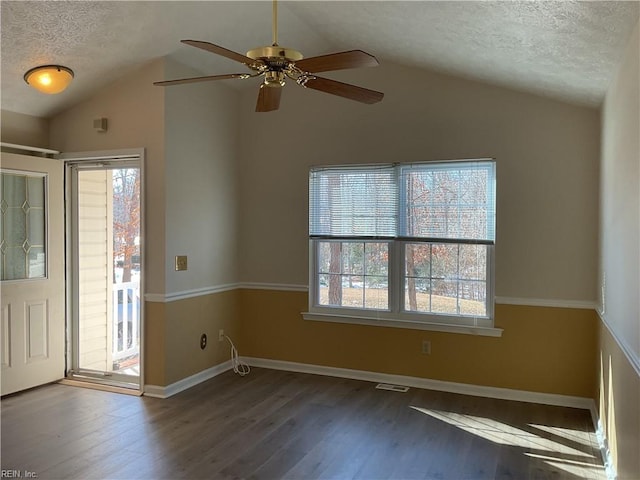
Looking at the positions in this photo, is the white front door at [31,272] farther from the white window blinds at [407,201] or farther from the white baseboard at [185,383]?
the white window blinds at [407,201]

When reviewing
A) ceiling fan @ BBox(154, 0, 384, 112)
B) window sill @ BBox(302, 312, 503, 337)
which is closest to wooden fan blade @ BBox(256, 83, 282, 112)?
ceiling fan @ BBox(154, 0, 384, 112)

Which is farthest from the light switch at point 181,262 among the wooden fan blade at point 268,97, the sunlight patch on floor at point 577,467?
the sunlight patch on floor at point 577,467

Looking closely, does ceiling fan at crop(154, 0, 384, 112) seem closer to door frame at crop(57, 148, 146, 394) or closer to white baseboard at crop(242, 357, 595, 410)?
door frame at crop(57, 148, 146, 394)

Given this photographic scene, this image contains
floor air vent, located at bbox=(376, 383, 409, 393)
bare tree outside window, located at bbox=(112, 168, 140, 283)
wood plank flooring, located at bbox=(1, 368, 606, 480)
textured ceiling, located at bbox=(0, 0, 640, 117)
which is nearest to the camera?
textured ceiling, located at bbox=(0, 0, 640, 117)

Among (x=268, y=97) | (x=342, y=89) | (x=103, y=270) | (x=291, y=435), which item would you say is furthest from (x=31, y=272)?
(x=342, y=89)

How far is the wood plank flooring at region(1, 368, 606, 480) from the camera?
9.88ft

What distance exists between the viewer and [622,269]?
2.59 m

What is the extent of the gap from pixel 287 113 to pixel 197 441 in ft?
10.2

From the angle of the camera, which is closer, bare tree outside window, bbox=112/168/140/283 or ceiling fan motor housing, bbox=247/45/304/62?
ceiling fan motor housing, bbox=247/45/304/62

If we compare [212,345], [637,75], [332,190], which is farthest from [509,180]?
[212,345]

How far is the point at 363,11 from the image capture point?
11.3 ft

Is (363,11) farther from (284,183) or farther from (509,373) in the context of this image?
(509,373)

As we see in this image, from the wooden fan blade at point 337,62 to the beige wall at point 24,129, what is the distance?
308 cm

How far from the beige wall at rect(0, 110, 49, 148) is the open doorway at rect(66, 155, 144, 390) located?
33cm
